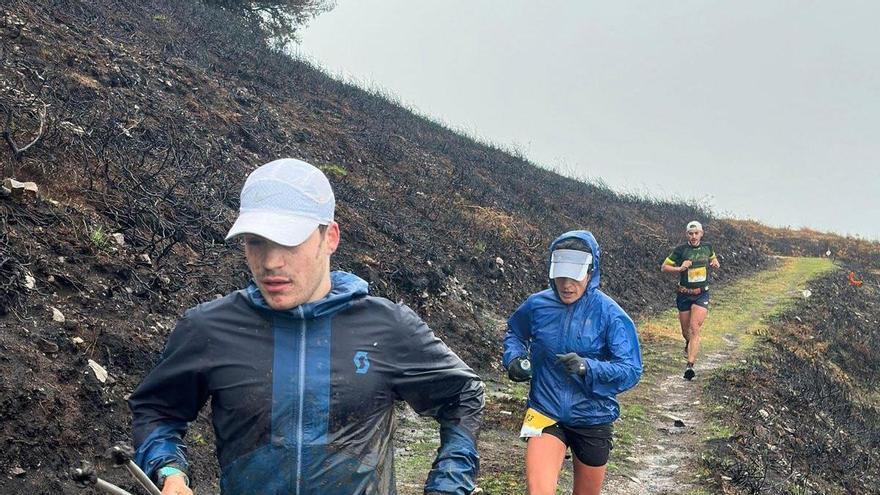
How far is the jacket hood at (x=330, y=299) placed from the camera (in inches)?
79.6

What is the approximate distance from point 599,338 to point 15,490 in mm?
3440

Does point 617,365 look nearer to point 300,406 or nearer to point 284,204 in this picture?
point 300,406

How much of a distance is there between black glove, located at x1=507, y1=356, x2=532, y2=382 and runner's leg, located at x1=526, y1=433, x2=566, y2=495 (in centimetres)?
39

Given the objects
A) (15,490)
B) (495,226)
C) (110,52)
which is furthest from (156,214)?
(495,226)

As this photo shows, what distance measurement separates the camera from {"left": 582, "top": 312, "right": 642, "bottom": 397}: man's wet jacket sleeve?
14.1 feet

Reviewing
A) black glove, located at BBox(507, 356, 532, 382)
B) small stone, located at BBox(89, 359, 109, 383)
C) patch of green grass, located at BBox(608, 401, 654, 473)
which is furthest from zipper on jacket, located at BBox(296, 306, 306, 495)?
patch of green grass, located at BBox(608, 401, 654, 473)

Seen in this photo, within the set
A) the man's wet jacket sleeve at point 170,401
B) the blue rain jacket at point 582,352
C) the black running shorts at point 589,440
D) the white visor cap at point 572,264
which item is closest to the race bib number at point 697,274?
the blue rain jacket at point 582,352

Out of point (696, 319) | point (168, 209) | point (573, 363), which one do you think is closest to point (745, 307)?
point (696, 319)

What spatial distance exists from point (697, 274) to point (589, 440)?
640 cm

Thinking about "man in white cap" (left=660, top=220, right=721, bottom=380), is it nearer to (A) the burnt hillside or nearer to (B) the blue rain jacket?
(A) the burnt hillside

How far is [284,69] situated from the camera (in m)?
18.9

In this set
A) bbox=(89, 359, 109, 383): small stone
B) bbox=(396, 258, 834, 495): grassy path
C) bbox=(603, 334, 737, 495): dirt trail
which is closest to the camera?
bbox=(89, 359, 109, 383): small stone

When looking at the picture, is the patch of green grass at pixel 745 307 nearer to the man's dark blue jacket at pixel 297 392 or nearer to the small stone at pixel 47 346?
the small stone at pixel 47 346

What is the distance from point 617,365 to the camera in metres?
4.36
